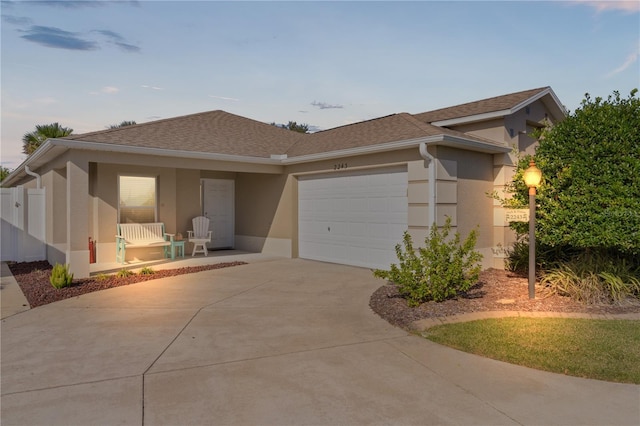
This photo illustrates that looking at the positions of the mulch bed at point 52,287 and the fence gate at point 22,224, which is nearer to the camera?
the mulch bed at point 52,287

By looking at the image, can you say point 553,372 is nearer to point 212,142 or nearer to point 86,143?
point 86,143

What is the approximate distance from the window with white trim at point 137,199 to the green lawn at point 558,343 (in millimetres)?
9758

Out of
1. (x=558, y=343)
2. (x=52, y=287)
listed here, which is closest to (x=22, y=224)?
(x=52, y=287)

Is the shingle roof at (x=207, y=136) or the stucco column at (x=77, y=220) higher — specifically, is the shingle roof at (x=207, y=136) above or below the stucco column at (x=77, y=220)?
above

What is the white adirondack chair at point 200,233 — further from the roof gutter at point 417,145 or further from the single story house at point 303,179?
the roof gutter at point 417,145

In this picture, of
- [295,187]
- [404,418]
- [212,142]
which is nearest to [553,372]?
[404,418]

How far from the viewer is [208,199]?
579 inches

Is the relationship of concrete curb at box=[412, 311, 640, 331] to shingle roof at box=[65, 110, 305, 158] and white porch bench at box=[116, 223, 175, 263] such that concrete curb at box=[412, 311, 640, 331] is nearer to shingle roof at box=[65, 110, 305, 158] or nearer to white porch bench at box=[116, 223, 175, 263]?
shingle roof at box=[65, 110, 305, 158]

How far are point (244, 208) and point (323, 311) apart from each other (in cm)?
872

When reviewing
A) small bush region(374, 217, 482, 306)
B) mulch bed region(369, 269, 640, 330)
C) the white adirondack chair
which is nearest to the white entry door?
the white adirondack chair

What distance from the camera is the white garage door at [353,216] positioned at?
9906mm

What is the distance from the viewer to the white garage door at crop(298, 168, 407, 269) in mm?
9906

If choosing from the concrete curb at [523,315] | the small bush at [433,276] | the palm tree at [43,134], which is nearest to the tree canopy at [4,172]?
the palm tree at [43,134]

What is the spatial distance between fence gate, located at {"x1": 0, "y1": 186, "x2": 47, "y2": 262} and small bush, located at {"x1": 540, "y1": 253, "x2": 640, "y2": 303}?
13260 mm
